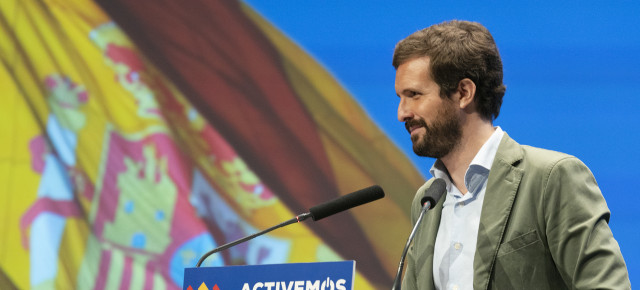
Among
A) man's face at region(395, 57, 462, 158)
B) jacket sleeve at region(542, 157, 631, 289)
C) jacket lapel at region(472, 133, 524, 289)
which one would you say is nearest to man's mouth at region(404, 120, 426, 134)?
man's face at region(395, 57, 462, 158)

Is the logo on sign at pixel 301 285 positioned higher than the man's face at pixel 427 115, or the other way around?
the man's face at pixel 427 115

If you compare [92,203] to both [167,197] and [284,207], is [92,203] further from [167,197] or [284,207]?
[284,207]

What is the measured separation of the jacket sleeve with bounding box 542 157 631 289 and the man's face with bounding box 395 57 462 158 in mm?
321

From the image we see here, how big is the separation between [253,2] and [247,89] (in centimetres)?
48

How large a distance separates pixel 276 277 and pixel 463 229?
0.57 m

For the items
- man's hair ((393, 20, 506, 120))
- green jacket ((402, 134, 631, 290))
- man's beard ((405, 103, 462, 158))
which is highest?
man's hair ((393, 20, 506, 120))

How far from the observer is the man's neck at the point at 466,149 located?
6.73 feet

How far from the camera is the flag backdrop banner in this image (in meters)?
3.77

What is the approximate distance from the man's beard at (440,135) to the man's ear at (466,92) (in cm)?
4

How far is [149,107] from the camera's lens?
401cm

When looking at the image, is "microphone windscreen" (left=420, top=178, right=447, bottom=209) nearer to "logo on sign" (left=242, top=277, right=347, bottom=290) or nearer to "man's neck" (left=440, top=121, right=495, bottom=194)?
"man's neck" (left=440, top=121, right=495, bottom=194)

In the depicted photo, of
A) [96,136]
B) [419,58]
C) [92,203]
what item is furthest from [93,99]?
[419,58]

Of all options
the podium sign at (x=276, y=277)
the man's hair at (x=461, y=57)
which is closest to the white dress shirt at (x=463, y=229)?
the man's hair at (x=461, y=57)

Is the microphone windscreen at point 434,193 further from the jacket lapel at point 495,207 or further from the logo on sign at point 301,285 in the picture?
the logo on sign at point 301,285
